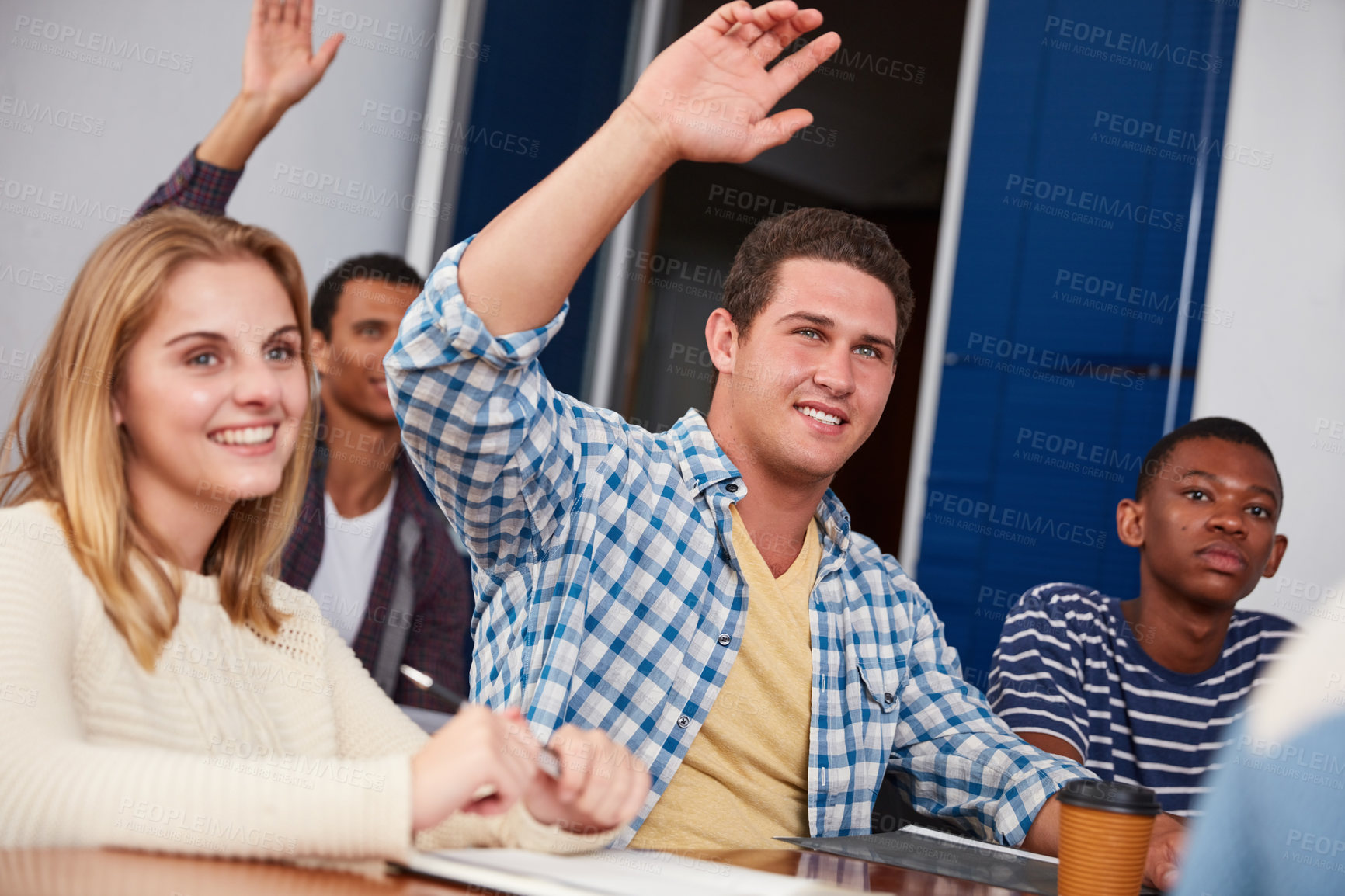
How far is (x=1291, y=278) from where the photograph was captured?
9.14 feet

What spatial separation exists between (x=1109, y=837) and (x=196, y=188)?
2.16 metres

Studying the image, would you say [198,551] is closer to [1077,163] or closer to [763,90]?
[763,90]

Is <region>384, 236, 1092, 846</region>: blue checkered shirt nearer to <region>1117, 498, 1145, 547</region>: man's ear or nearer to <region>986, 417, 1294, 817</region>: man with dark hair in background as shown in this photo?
<region>986, 417, 1294, 817</region>: man with dark hair in background

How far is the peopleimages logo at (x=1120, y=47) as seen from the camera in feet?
9.86

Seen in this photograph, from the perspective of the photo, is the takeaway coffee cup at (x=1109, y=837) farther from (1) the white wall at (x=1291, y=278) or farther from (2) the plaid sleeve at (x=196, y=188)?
(2) the plaid sleeve at (x=196, y=188)

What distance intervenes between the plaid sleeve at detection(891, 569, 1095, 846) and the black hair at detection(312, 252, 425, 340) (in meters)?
1.86

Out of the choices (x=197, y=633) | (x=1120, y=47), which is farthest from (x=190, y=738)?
(x=1120, y=47)

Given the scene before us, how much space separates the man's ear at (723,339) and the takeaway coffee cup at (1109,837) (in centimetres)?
94

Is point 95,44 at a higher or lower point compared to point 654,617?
higher

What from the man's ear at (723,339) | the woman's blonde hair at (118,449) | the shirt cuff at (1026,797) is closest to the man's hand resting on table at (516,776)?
the woman's blonde hair at (118,449)

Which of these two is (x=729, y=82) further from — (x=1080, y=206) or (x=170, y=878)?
(x=1080, y=206)

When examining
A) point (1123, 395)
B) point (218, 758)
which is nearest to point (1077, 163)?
point (1123, 395)

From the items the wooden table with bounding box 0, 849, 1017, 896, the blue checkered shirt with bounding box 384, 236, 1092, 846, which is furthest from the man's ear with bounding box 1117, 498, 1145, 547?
the wooden table with bounding box 0, 849, 1017, 896

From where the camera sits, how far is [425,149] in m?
3.88
